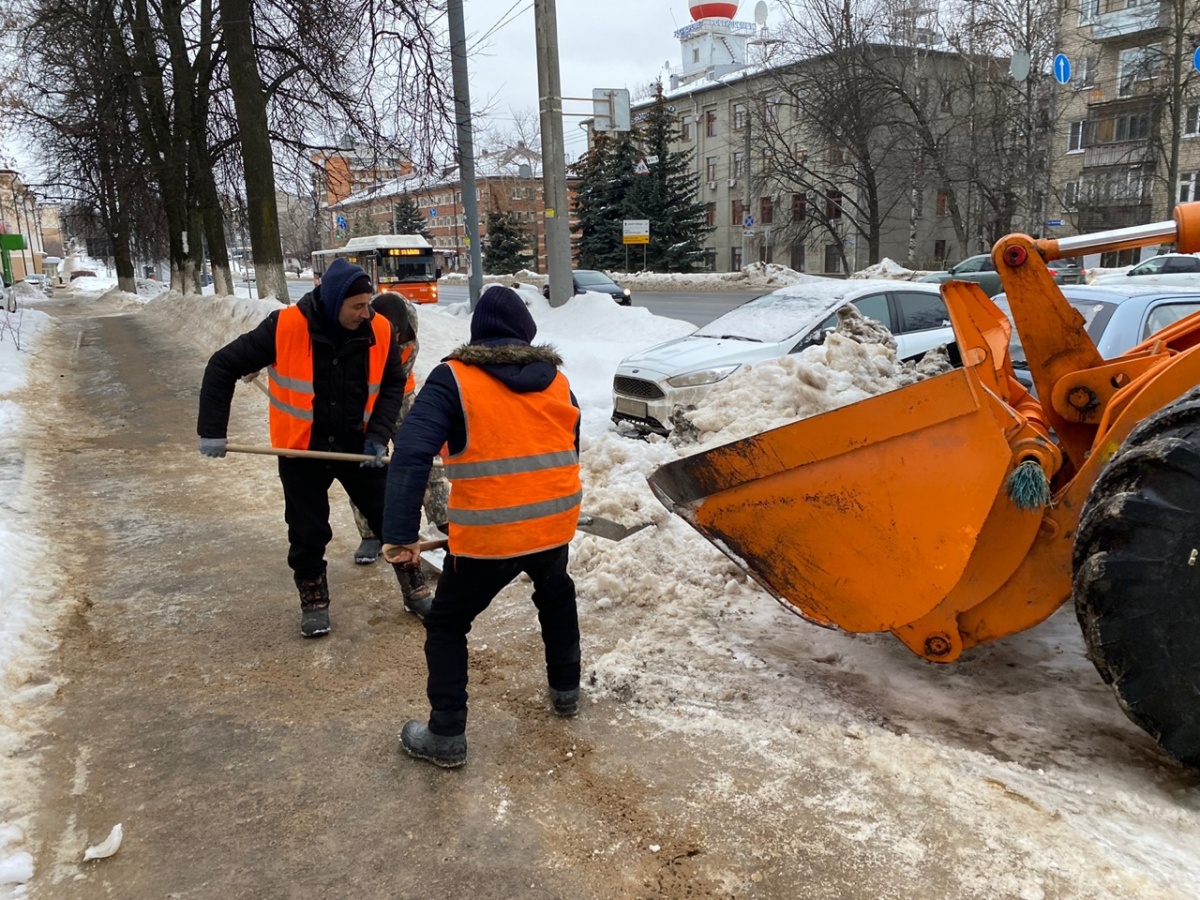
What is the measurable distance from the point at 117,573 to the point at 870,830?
4155 millimetres

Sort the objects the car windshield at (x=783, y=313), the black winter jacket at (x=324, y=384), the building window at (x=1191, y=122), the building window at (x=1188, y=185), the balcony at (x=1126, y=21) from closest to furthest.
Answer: the black winter jacket at (x=324, y=384) < the car windshield at (x=783, y=313) < the balcony at (x=1126, y=21) < the building window at (x=1191, y=122) < the building window at (x=1188, y=185)

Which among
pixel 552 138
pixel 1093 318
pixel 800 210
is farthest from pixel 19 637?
pixel 800 210

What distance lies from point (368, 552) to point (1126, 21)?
1677 inches

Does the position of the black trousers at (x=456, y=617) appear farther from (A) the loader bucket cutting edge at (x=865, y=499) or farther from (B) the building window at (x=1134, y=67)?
(B) the building window at (x=1134, y=67)

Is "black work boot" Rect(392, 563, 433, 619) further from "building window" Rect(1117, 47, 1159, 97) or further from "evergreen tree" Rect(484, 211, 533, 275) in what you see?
"evergreen tree" Rect(484, 211, 533, 275)

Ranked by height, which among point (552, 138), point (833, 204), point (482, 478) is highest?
point (833, 204)

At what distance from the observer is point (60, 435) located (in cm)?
860

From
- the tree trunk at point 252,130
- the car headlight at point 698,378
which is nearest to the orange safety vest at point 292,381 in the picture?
the car headlight at point 698,378

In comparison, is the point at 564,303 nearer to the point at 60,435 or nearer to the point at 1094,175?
the point at 60,435

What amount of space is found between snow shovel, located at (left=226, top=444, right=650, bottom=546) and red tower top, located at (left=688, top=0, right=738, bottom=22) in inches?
2408

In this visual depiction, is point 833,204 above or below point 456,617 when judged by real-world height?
above

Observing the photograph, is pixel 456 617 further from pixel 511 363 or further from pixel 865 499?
pixel 865 499

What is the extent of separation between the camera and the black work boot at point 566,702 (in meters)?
3.30

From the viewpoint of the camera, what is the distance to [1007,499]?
115 inches
